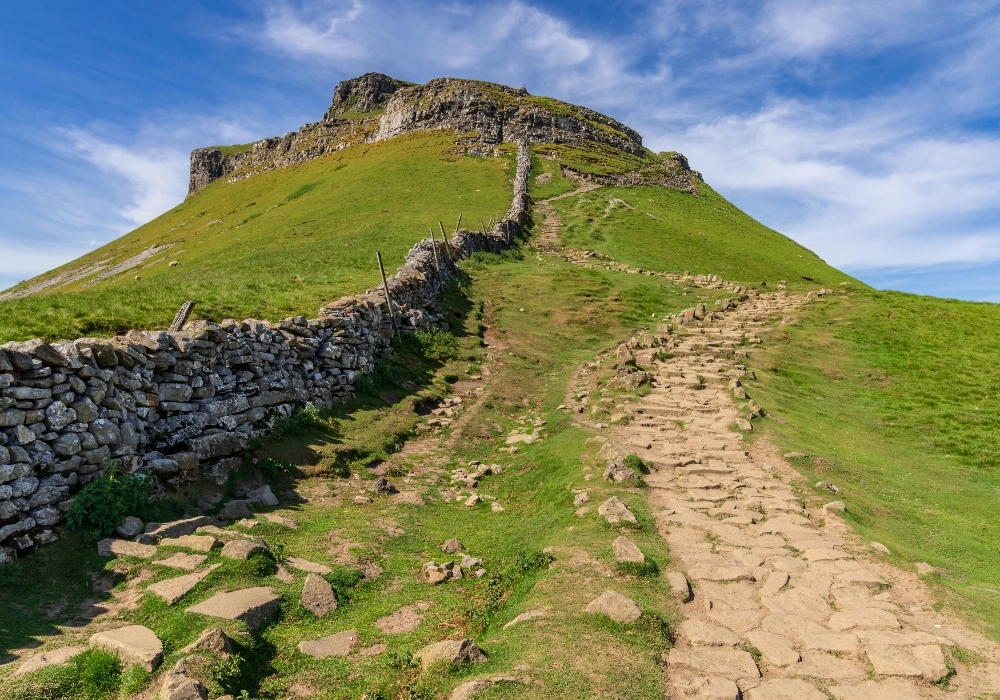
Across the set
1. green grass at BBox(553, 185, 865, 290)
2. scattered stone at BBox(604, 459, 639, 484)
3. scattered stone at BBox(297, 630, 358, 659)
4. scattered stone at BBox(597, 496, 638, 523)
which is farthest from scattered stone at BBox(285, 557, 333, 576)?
green grass at BBox(553, 185, 865, 290)

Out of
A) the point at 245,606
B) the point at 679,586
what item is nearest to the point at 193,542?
the point at 245,606

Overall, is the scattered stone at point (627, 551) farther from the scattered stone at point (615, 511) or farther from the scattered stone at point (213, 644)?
the scattered stone at point (213, 644)

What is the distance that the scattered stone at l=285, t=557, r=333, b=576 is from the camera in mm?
8570

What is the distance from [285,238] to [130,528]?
43.2 metres

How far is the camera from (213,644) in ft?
20.4

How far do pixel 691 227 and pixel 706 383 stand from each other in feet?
150

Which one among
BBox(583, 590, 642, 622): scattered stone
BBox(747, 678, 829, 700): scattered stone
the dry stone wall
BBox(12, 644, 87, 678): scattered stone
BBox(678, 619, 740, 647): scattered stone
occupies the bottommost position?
BBox(747, 678, 829, 700): scattered stone

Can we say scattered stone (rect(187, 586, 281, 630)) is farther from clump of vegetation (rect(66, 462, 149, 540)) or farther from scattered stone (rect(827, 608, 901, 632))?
scattered stone (rect(827, 608, 901, 632))

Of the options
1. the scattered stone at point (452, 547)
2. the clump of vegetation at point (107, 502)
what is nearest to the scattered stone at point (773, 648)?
the scattered stone at point (452, 547)

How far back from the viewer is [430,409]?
1756cm

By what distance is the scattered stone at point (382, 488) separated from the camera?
39.9ft

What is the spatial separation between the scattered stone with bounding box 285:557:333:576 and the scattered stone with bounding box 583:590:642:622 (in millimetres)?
4286

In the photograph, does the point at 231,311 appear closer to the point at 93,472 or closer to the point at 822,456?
the point at 93,472

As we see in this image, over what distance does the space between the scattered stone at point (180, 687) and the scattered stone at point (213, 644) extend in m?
0.41
